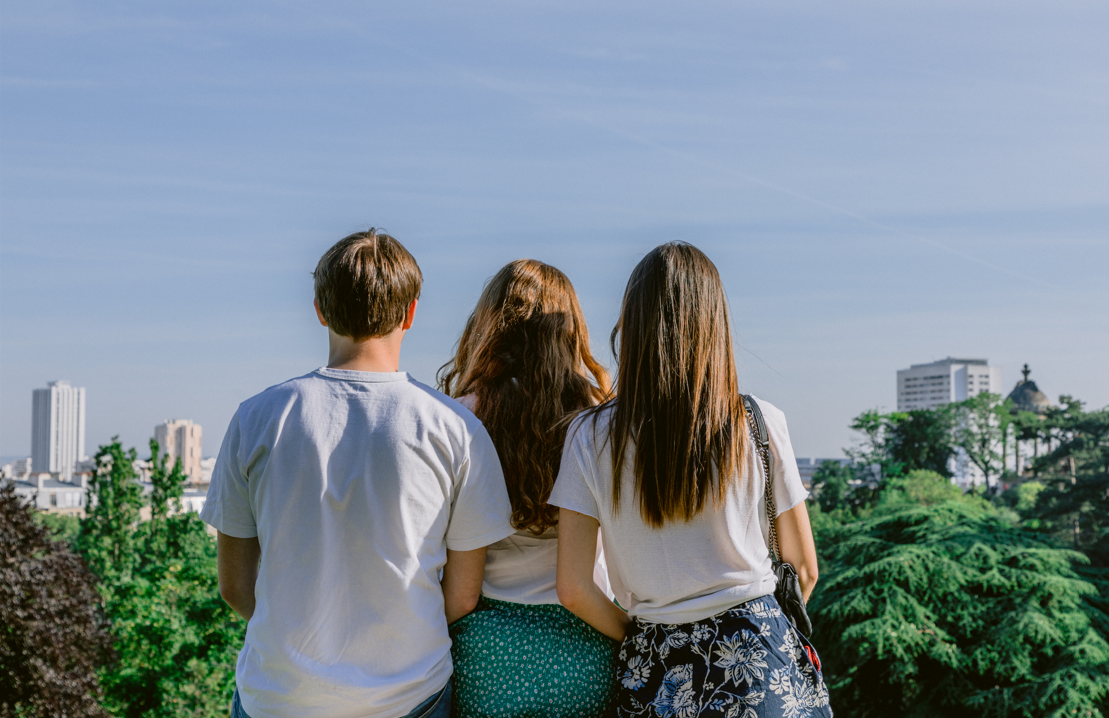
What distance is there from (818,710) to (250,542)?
4.31 feet

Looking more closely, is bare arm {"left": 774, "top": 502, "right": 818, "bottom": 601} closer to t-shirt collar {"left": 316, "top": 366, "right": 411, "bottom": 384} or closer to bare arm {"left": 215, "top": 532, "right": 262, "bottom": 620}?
t-shirt collar {"left": 316, "top": 366, "right": 411, "bottom": 384}

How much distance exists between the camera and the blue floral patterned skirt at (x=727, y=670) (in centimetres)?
194

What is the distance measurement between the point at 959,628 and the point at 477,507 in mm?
18945

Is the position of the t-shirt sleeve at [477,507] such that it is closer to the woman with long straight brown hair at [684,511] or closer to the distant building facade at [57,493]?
the woman with long straight brown hair at [684,511]

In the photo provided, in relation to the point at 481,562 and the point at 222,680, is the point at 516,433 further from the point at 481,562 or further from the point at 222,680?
the point at 222,680

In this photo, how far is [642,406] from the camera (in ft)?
6.48

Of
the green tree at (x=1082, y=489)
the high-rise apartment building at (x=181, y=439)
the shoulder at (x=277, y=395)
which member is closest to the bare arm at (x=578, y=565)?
the shoulder at (x=277, y=395)

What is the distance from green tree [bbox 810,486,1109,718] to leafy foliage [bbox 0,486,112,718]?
13.4 m

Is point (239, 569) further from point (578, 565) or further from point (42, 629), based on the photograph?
point (42, 629)

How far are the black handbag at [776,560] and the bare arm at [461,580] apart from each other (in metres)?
0.66

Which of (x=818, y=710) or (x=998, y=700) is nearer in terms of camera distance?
(x=818, y=710)

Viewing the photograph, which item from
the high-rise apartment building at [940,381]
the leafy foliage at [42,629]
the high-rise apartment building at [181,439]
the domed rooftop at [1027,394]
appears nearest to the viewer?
the leafy foliage at [42,629]

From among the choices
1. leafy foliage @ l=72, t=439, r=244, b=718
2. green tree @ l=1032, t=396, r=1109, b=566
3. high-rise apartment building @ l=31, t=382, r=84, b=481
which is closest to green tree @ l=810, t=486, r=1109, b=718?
green tree @ l=1032, t=396, r=1109, b=566

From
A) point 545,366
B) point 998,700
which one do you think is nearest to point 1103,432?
point 998,700
